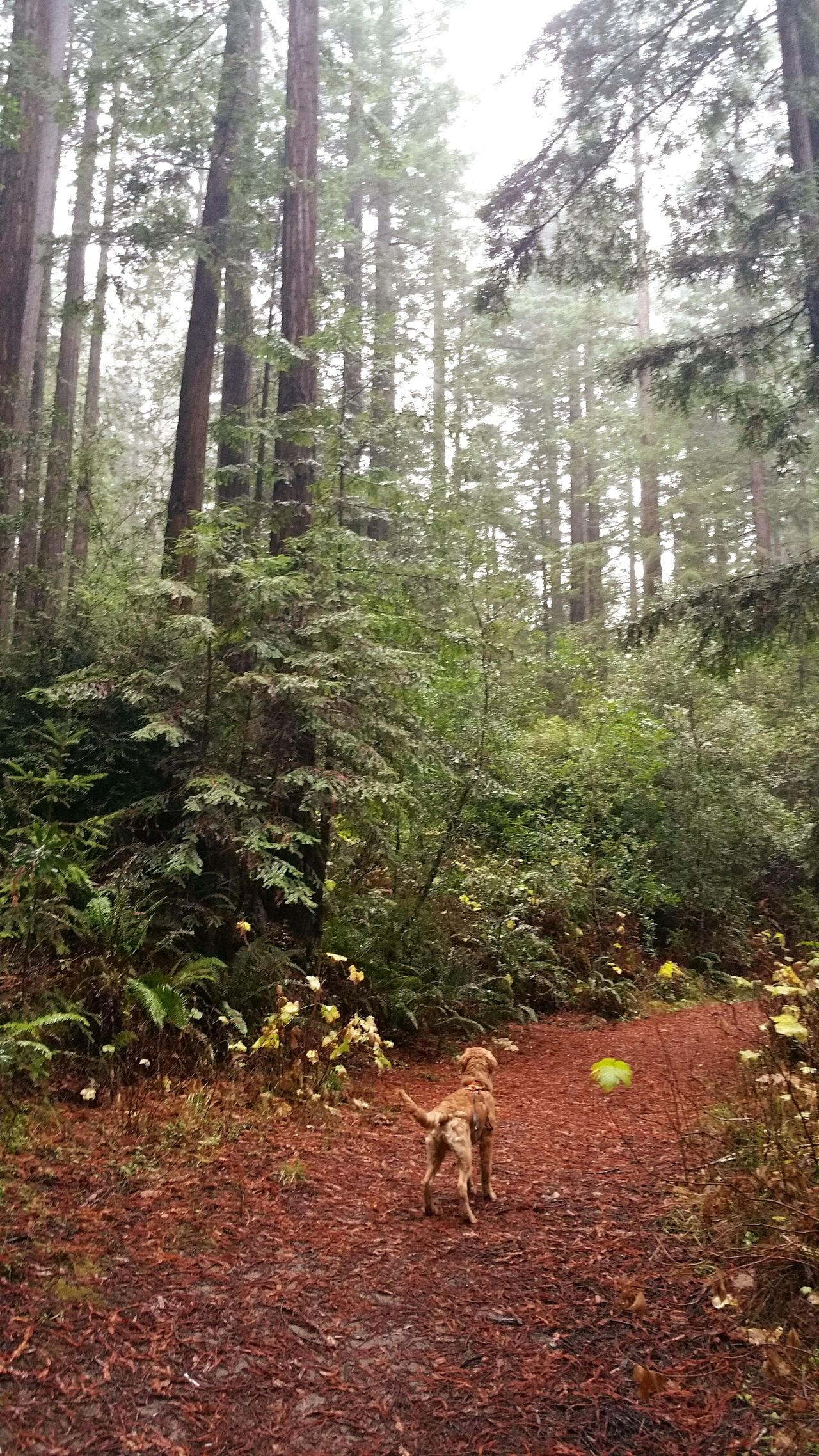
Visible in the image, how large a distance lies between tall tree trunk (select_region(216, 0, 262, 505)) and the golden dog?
277 inches

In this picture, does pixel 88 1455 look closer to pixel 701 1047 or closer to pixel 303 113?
pixel 701 1047

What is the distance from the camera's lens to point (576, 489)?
77.8ft

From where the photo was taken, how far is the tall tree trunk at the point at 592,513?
63.4ft

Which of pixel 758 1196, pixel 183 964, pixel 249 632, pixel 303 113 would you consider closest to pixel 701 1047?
pixel 758 1196

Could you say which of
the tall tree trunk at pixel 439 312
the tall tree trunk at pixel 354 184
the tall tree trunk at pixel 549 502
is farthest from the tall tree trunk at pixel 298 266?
the tall tree trunk at pixel 549 502

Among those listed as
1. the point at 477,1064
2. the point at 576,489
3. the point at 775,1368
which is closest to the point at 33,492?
the point at 477,1064

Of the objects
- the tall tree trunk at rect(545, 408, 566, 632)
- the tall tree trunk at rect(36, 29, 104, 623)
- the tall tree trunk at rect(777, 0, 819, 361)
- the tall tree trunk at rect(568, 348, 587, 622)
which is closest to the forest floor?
the tall tree trunk at rect(36, 29, 104, 623)

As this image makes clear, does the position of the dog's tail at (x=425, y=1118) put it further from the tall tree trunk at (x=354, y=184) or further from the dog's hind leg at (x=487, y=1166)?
the tall tree trunk at (x=354, y=184)

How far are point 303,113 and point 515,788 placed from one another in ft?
26.3

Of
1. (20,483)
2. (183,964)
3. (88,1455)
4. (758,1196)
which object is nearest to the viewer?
(88,1455)

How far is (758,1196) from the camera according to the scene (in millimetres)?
3611

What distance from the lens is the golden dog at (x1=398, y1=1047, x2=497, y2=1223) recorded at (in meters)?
4.02

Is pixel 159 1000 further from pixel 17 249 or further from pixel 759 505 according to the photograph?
pixel 759 505

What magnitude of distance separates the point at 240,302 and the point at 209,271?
71cm
